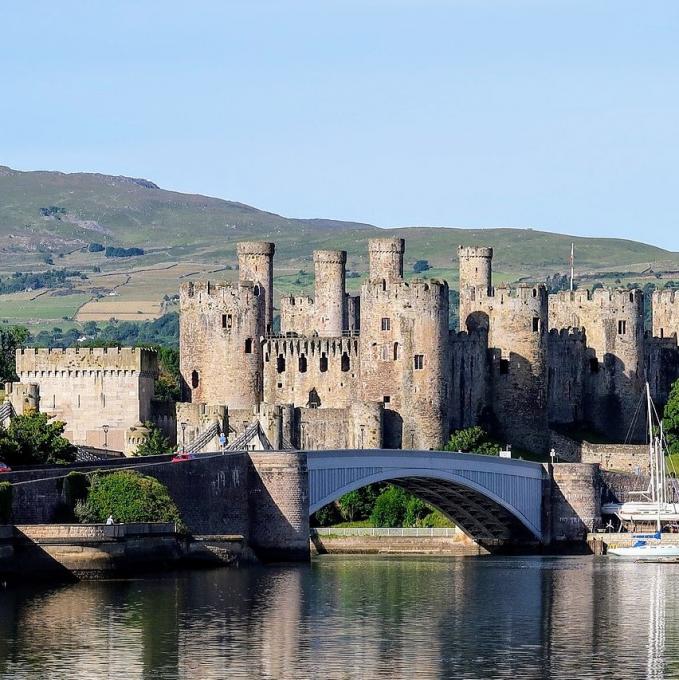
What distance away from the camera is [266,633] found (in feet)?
194

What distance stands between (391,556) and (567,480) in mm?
8601

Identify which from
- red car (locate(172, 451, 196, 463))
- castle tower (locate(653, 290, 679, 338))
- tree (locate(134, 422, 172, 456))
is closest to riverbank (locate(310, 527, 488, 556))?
tree (locate(134, 422, 172, 456))

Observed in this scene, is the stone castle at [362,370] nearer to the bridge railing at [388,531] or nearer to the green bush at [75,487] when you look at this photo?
the bridge railing at [388,531]

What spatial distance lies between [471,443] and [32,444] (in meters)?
28.0

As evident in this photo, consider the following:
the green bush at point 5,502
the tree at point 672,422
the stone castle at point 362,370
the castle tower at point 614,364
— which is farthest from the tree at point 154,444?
the green bush at point 5,502

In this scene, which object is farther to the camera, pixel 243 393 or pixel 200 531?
pixel 243 393

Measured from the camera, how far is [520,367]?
10750 centimetres

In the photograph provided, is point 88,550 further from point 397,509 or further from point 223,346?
point 223,346

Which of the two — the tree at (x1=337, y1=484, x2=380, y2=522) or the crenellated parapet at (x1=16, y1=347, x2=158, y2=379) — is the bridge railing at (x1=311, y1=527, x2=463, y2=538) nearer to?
the tree at (x1=337, y1=484, x2=380, y2=522)

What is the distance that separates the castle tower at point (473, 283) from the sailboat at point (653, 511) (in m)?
8.14

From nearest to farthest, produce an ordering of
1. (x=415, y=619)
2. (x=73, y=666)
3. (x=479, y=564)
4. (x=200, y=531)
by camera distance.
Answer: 1. (x=73, y=666)
2. (x=415, y=619)
3. (x=200, y=531)
4. (x=479, y=564)

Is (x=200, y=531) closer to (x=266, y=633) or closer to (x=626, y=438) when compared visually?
(x=266, y=633)

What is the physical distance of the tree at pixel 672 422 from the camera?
112500 mm

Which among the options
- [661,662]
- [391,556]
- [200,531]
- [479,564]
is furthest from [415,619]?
[391,556]
